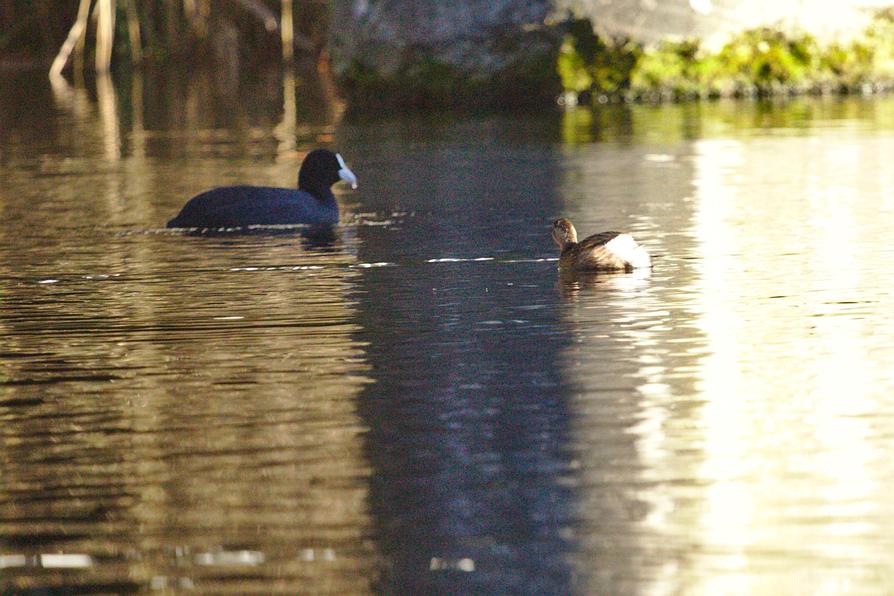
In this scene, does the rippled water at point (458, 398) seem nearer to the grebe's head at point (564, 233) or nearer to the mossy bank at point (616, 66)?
the grebe's head at point (564, 233)

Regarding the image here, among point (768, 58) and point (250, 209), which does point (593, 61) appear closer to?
point (768, 58)

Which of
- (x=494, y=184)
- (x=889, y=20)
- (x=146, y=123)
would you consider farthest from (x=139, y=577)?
(x=889, y=20)

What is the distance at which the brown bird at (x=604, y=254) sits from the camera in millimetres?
8445

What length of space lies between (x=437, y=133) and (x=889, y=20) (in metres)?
6.50

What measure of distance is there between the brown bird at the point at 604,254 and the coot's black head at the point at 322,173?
10.4 feet

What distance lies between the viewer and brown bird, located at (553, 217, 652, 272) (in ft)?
27.7

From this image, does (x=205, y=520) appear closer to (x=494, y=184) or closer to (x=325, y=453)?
(x=325, y=453)

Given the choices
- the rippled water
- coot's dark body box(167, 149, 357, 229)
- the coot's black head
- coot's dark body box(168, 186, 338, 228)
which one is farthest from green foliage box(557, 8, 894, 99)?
coot's dark body box(168, 186, 338, 228)

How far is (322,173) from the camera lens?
456 inches

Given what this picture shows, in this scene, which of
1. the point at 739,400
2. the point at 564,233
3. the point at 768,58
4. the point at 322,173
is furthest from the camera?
the point at 768,58

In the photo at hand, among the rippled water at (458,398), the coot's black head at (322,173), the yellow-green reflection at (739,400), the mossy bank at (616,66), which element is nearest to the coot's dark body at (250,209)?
the rippled water at (458,398)

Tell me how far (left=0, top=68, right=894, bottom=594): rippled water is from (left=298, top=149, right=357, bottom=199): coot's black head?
0.25 meters

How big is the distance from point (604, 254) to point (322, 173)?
3434 millimetres

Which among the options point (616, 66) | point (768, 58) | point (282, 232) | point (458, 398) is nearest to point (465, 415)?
point (458, 398)
